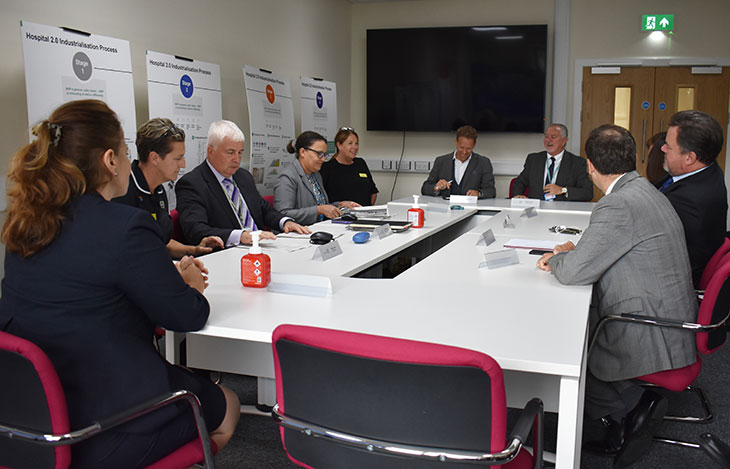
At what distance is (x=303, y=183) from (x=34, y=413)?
3.54 m

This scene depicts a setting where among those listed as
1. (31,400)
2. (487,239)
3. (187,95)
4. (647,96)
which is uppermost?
(647,96)

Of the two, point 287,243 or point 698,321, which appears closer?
point 698,321

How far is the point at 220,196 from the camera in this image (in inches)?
153

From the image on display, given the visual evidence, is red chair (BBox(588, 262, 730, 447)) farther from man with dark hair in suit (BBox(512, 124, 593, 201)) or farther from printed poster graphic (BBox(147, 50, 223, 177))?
printed poster graphic (BBox(147, 50, 223, 177))

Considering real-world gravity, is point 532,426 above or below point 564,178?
below

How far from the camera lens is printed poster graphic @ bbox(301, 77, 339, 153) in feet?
22.6

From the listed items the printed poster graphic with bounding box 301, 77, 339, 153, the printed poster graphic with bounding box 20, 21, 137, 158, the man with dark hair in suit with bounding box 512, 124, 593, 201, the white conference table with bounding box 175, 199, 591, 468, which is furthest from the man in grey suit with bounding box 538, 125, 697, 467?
the printed poster graphic with bounding box 301, 77, 339, 153

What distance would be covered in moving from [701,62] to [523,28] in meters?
2.06

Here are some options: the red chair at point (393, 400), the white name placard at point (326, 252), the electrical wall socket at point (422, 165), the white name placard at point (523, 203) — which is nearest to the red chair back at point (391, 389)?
the red chair at point (393, 400)

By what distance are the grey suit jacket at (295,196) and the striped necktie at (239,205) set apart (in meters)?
0.54

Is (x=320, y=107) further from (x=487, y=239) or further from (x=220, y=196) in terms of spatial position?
(x=487, y=239)

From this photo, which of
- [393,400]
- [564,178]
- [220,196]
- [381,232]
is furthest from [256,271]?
[564,178]

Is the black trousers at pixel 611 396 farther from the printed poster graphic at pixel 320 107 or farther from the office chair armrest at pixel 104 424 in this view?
the printed poster graphic at pixel 320 107

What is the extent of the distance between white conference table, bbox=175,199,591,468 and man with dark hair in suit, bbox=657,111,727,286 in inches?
38.9
